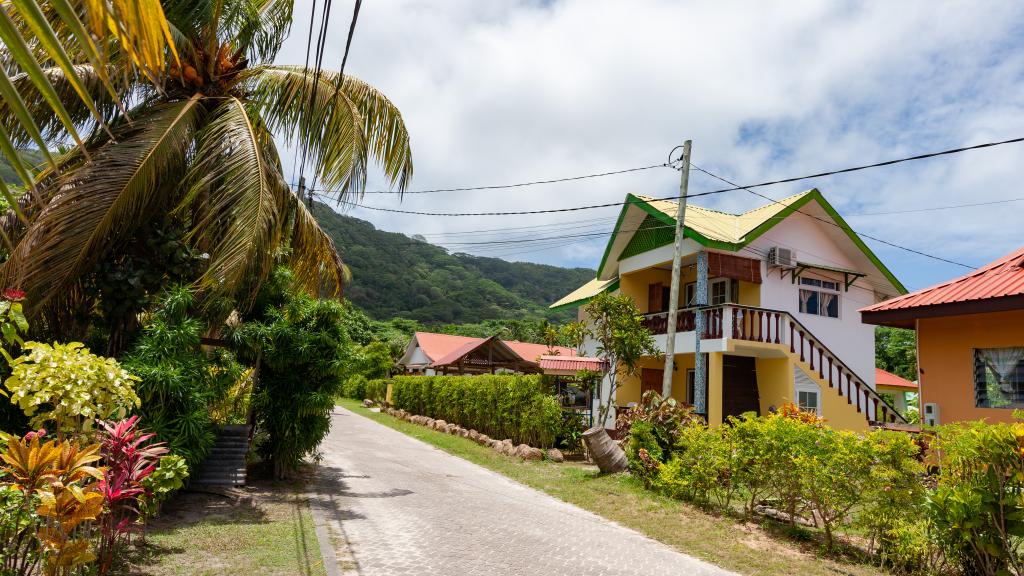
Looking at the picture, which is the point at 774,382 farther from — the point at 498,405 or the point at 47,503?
the point at 47,503

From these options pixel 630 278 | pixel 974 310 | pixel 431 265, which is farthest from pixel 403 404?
pixel 431 265

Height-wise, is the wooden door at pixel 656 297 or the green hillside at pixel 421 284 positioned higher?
the green hillside at pixel 421 284

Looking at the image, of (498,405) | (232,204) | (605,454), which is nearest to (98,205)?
(232,204)

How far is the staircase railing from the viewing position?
1631cm

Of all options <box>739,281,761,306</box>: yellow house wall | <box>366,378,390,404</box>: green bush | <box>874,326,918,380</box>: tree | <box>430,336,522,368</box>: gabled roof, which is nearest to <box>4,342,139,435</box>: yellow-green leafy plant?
<box>739,281,761,306</box>: yellow house wall

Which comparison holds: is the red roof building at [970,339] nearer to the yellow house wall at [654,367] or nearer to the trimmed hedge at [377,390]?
the yellow house wall at [654,367]

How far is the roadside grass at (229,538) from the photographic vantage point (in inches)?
240

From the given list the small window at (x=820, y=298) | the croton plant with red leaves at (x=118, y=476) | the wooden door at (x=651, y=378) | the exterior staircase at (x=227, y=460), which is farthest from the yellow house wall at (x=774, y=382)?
the croton plant with red leaves at (x=118, y=476)

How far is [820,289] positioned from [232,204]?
1671cm

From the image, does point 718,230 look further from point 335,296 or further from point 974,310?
point 335,296

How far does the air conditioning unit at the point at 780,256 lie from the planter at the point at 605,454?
8.37m

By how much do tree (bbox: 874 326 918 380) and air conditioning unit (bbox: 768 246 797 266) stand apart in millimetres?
21254

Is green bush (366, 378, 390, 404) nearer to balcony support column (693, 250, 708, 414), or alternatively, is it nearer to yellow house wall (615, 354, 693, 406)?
yellow house wall (615, 354, 693, 406)

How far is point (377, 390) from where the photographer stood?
36.1 m
